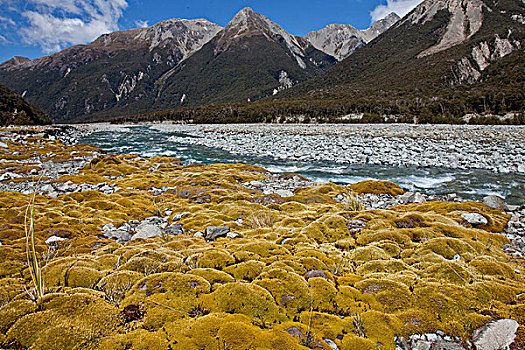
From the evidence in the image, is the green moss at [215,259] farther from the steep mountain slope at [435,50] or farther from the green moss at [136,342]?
the steep mountain slope at [435,50]

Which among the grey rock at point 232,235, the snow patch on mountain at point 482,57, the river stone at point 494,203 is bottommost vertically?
the grey rock at point 232,235

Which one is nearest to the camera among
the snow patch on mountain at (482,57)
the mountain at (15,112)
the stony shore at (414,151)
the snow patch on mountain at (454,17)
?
the stony shore at (414,151)

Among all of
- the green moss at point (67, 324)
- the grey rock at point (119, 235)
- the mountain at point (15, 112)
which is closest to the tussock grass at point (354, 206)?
the grey rock at point (119, 235)

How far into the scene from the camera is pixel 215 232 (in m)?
7.28

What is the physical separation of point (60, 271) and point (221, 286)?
268 cm

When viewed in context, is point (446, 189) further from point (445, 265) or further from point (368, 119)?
point (368, 119)

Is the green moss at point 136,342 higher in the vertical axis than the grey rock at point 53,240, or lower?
higher

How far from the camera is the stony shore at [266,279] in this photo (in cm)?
304

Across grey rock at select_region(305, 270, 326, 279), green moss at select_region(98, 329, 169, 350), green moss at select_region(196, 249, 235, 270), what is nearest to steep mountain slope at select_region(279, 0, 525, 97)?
grey rock at select_region(305, 270, 326, 279)

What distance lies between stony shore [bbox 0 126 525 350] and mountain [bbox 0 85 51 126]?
220ft

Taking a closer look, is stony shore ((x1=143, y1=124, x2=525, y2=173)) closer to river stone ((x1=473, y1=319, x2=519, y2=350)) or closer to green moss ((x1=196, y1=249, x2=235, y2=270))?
river stone ((x1=473, y1=319, x2=519, y2=350))

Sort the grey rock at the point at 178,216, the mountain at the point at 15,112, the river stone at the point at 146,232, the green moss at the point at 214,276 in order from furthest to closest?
the mountain at the point at 15,112 → the grey rock at the point at 178,216 → the river stone at the point at 146,232 → the green moss at the point at 214,276

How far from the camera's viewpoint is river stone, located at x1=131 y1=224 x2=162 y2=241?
7.24 m

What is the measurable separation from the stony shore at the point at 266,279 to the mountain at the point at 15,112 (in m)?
67.2
